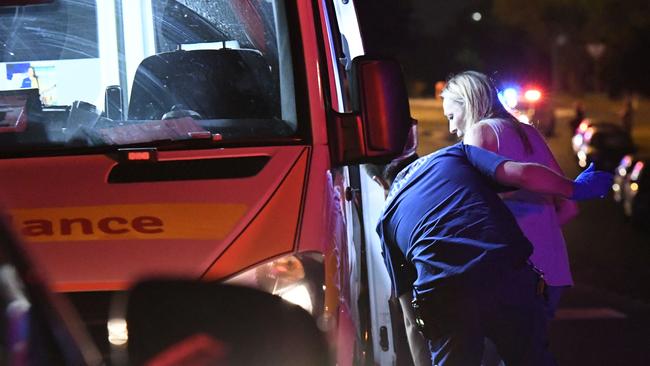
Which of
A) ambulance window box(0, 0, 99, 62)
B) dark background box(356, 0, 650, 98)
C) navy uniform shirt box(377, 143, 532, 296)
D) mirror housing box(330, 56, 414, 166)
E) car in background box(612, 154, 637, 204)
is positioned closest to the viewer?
mirror housing box(330, 56, 414, 166)

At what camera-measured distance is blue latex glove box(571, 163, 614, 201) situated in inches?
187

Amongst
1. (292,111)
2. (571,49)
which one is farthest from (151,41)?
(571,49)

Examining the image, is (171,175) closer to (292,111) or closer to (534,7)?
(292,111)

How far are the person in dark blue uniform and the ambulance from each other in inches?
12.2

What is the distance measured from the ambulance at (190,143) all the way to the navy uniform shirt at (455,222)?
0.88 feet

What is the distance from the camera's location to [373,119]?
4.14 metres

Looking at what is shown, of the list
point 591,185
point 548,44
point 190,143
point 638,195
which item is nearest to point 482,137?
point 591,185

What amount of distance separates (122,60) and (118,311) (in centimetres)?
134

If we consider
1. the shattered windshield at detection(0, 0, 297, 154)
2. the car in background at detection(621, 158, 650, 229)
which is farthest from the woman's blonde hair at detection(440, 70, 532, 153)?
the car in background at detection(621, 158, 650, 229)

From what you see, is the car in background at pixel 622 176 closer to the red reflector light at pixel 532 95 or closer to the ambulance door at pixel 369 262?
the ambulance door at pixel 369 262

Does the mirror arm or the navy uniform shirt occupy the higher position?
the mirror arm

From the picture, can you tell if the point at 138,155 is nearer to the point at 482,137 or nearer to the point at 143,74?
the point at 143,74

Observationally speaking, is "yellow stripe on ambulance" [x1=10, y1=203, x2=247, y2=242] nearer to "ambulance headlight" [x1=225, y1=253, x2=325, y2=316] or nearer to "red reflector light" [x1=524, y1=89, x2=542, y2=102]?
"ambulance headlight" [x1=225, y1=253, x2=325, y2=316]

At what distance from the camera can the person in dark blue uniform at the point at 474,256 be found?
4527mm
